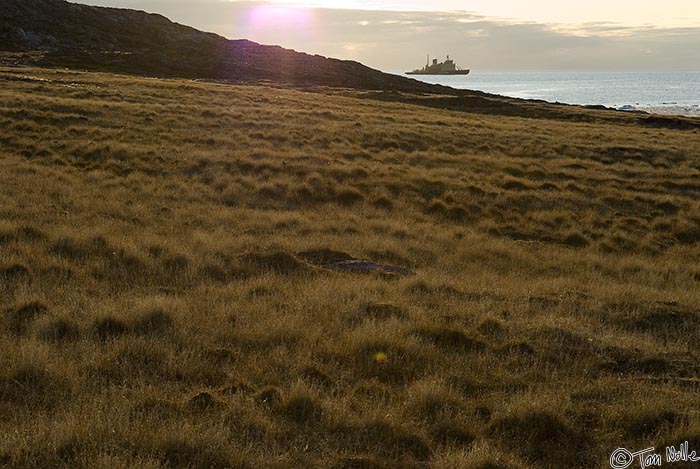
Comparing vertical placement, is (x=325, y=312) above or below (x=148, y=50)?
below

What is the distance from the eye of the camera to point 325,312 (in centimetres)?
848

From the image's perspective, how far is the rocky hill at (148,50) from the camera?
259 feet

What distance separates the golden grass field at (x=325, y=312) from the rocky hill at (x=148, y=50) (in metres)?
58.3

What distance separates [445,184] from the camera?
20.8 m

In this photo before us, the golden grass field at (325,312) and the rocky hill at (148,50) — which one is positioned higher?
the rocky hill at (148,50)

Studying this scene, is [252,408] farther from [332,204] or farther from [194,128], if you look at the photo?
[194,128]

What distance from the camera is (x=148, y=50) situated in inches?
3767

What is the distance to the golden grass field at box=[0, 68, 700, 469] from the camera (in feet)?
17.4

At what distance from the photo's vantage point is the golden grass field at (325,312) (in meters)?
5.31

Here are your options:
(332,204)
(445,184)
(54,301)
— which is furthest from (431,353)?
(445,184)

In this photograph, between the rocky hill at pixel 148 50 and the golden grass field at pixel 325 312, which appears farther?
the rocky hill at pixel 148 50

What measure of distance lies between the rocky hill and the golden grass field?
58262mm

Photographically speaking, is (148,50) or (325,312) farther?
(148,50)

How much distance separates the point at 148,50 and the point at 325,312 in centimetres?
9755
